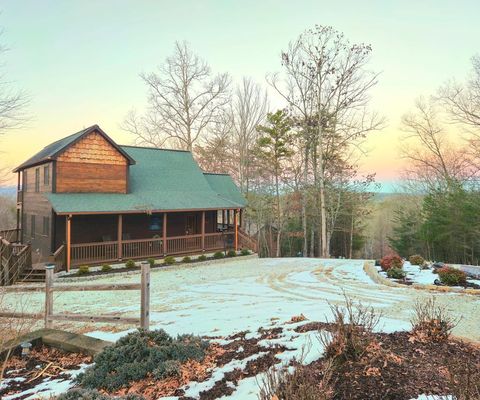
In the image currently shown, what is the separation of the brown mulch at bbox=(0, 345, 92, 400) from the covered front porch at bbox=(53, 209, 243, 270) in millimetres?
10084

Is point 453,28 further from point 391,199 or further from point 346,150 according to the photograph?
point 391,199

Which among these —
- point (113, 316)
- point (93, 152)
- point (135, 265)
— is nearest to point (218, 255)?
point (135, 265)

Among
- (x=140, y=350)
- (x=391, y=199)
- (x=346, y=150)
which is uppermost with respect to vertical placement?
(x=346, y=150)

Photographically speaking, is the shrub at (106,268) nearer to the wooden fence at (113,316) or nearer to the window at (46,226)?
the window at (46,226)

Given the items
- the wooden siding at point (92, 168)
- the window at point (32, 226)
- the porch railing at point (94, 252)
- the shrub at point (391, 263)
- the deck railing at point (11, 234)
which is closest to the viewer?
the shrub at point (391, 263)

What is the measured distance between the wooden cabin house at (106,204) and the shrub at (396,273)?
10.3 metres

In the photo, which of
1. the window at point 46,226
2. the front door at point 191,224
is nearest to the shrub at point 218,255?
the front door at point 191,224

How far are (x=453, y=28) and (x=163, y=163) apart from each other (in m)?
17.1

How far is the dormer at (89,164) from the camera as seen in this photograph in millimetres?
15750

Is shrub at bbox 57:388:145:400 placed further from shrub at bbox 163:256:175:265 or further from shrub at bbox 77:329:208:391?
shrub at bbox 163:256:175:265

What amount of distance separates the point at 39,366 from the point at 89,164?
1366cm

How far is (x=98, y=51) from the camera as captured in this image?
1722 cm

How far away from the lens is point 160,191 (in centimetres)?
1898

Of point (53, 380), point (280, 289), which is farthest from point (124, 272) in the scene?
point (53, 380)
